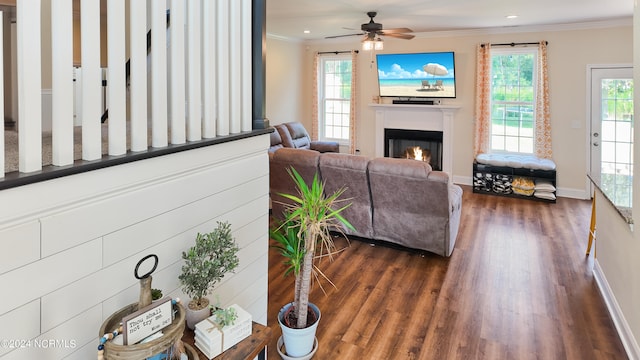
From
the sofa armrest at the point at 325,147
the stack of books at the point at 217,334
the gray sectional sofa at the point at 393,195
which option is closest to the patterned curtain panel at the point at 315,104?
the sofa armrest at the point at 325,147

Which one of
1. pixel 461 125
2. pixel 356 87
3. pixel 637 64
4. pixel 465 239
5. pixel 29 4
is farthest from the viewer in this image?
pixel 356 87

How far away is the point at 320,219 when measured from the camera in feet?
7.20

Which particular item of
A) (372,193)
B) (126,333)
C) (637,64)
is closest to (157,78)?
(126,333)

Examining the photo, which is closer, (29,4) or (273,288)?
(29,4)

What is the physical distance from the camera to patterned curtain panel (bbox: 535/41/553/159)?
645 centimetres

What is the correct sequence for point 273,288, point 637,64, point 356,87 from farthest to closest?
1. point 356,87
2. point 273,288
3. point 637,64

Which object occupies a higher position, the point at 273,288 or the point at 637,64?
the point at 637,64

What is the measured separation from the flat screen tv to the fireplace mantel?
238mm

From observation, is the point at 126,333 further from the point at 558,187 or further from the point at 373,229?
the point at 558,187

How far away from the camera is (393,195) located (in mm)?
3963

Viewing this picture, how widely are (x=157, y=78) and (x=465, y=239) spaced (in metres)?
3.97

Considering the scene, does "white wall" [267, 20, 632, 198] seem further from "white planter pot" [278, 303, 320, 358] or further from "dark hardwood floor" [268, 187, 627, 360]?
"white planter pot" [278, 303, 320, 358]

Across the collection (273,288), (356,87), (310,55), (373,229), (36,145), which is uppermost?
(310,55)

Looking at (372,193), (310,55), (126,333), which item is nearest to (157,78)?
(126,333)
